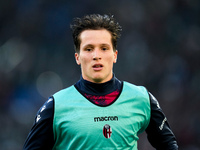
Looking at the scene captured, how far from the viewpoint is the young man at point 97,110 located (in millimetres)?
2482

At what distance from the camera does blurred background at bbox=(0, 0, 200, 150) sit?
8.64 m

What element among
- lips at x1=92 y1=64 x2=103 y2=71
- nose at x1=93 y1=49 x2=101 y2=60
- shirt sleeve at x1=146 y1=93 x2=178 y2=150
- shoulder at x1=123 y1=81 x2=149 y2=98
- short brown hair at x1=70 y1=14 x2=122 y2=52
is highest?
short brown hair at x1=70 y1=14 x2=122 y2=52

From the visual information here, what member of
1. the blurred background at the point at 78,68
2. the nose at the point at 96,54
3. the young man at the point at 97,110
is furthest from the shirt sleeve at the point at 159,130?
the blurred background at the point at 78,68

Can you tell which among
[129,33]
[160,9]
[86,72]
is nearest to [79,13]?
[129,33]

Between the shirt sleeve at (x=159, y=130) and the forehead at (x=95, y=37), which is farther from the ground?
the forehead at (x=95, y=37)

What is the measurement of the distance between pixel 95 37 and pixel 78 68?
7029 mm

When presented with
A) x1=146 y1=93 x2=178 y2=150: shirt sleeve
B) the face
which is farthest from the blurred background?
the face

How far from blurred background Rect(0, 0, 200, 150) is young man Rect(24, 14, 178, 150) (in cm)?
579

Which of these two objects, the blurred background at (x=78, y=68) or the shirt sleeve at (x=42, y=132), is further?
the blurred background at (x=78, y=68)

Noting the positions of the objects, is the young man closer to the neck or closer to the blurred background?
the neck

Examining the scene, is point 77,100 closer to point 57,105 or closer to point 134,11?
point 57,105

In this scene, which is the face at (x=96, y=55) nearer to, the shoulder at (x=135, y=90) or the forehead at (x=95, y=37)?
the forehead at (x=95, y=37)

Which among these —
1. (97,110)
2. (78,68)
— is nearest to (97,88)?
(97,110)

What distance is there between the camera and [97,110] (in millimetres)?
2572
